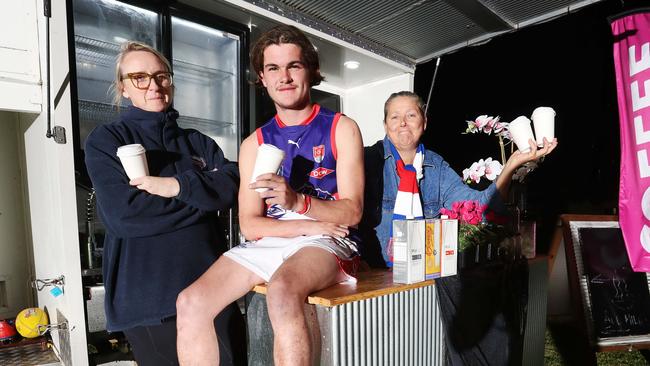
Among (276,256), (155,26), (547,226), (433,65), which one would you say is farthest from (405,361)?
(433,65)

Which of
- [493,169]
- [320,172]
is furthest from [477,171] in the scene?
[320,172]

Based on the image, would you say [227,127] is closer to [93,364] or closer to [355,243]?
[93,364]

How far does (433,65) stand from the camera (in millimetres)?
4500

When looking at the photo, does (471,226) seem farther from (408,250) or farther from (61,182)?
(61,182)

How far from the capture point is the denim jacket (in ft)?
5.82

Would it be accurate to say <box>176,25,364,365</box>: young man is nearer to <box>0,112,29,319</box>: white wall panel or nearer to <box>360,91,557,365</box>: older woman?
<box>360,91,557,365</box>: older woman

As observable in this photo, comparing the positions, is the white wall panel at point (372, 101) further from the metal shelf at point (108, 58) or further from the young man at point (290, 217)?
the young man at point (290, 217)

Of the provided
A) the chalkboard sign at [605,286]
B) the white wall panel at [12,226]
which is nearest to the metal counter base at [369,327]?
the chalkboard sign at [605,286]

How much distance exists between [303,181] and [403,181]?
0.60 metres

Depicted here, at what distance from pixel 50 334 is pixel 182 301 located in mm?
2313

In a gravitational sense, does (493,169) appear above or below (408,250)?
above

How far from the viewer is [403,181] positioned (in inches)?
68.0

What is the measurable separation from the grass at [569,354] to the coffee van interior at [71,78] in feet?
9.14

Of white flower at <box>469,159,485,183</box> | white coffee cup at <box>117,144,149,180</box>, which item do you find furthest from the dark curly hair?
white flower at <box>469,159,485,183</box>
